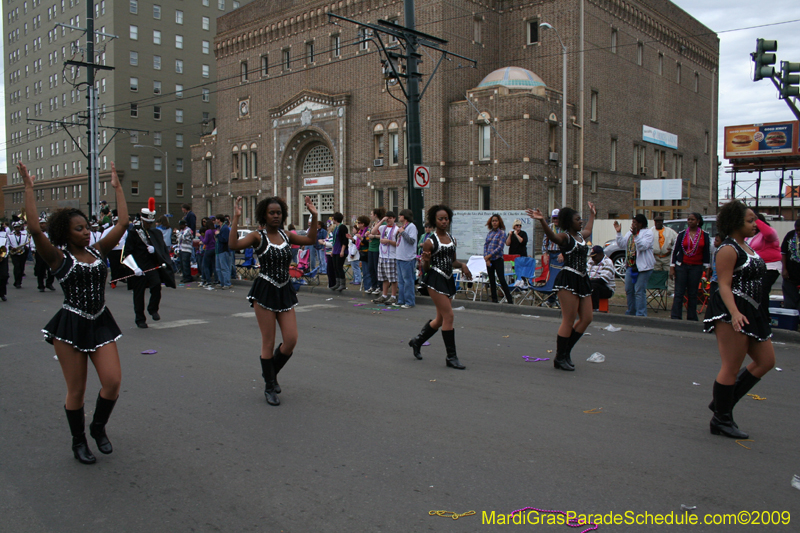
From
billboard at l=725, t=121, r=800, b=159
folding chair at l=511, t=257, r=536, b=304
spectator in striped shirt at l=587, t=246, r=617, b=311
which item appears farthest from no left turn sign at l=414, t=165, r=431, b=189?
billboard at l=725, t=121, r=800, b=159

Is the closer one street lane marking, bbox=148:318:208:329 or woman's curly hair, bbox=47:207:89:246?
woman's curly hair, bbox=47:207:89:246

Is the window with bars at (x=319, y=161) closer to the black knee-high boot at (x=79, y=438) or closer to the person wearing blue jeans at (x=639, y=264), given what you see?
the person wearing blue jeans at (x=639, y=264)

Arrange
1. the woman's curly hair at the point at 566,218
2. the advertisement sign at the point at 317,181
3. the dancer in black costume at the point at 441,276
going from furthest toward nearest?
1. the advertisement sign at the point at 317,181
2. the dancer in black costume at the point at 441,276
3. the woman's curly hair at the point at 566,218

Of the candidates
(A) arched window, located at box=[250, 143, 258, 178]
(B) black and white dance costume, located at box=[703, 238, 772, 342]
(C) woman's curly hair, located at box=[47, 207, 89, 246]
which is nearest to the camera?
(C) woman's curly hair, located at box=[47, 207, 89, 246]

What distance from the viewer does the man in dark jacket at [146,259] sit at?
10.4 m

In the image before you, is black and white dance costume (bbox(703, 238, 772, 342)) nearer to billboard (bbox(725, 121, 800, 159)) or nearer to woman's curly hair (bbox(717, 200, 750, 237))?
woman's curly hair (bbox(717, 200, 750, 237))

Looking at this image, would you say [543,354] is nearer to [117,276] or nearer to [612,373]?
[612,373]

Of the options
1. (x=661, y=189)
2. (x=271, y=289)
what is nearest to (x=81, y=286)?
(x=271, y=289)

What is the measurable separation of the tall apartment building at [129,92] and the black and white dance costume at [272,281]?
5521 cm

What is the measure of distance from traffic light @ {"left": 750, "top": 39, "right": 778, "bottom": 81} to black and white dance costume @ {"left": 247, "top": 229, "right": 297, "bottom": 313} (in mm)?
11709

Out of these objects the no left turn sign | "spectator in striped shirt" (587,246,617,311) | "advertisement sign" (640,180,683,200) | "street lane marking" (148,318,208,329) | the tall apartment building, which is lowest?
"street lane marking" (148,318,208,329)

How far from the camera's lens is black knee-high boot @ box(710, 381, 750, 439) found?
475 centimetres

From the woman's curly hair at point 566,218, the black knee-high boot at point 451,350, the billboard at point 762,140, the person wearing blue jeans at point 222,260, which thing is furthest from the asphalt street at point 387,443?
the billboard at point 762,140

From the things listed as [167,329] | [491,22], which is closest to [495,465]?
[167,329]
